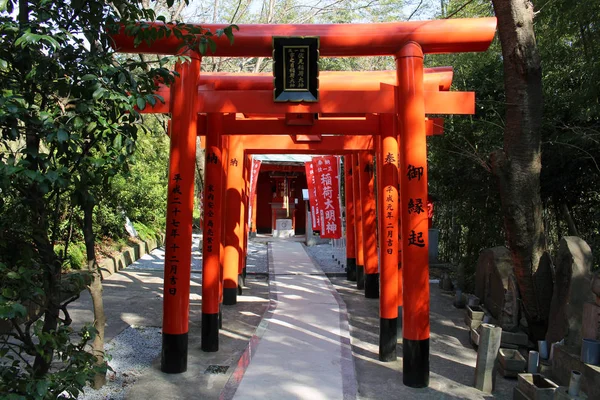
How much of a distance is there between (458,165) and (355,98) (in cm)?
576

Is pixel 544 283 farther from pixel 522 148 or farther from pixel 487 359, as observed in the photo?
pixel 487 359

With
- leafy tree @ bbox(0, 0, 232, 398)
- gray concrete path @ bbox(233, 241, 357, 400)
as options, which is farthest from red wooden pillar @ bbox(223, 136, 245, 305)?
leafy tree @ bbox(0, 0, 232, 398)

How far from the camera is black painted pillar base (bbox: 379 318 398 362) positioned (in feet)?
19.3

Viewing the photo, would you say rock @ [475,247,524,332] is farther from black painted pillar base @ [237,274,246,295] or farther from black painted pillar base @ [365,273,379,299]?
black painted pillar base @ [237,274,246,295]

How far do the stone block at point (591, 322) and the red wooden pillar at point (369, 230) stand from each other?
5019mm

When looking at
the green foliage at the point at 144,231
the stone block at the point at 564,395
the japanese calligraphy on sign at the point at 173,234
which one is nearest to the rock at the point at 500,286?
the stone block at the point at 564,395

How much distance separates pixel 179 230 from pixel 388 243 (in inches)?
96.3

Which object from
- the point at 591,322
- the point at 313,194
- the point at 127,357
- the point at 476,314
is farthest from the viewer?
the point at 313,194

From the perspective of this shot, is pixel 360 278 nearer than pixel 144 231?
Yes

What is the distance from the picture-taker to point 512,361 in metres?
5.33

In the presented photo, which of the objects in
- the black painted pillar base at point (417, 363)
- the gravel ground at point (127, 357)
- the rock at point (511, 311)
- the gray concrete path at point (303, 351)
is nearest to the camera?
the gravel ground at point (127, 357)

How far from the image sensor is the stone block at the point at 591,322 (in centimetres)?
463

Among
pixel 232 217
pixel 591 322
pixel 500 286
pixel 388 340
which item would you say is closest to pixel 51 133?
pixel 388 340

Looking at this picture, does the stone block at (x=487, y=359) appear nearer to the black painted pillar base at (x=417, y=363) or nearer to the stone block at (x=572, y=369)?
the black painted pillar base at (x=417, y=363)
